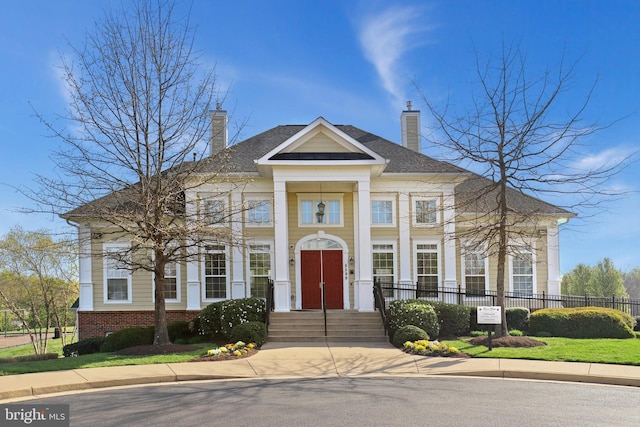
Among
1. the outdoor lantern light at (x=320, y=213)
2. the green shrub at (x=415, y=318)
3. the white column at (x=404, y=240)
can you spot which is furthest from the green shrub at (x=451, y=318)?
the outdoor lantern light at (x=320, y=213)

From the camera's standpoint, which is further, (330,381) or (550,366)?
(550,366)

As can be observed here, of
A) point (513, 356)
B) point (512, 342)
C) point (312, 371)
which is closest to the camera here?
point (312, 371)

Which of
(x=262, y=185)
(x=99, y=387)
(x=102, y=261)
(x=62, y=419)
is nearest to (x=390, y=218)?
(x=262, y=185)

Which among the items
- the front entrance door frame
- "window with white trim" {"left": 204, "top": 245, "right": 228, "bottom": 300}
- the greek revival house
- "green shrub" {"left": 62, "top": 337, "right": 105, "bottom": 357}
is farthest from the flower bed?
"green shrub" {"left": 62, "top": 337, "right": 105, "bottom": 357}

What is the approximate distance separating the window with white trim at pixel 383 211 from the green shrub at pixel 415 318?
566 cm

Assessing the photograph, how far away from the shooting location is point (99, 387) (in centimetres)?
1181

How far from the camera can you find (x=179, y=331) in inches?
781

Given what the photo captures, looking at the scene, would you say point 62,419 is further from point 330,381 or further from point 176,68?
point 176,68

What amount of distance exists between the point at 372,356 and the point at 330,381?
3.35 meters

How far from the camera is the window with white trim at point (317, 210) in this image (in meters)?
23.4

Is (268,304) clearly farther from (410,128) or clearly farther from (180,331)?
(410,128)

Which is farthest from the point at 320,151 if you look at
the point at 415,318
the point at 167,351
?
the point at 167,351

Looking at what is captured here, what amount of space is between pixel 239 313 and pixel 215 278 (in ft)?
17.1

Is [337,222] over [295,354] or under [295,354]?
over
